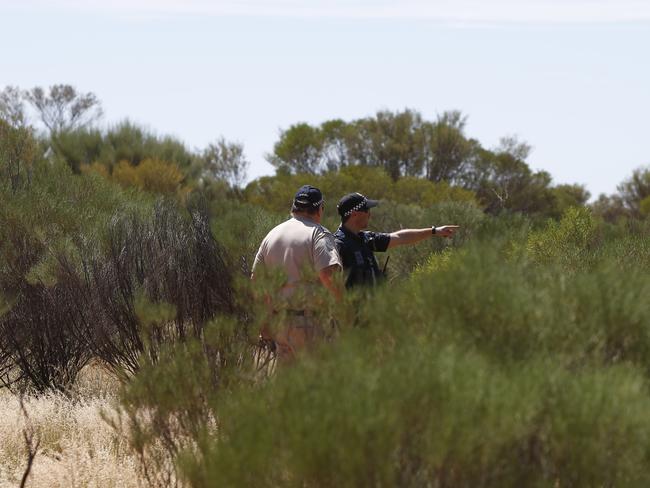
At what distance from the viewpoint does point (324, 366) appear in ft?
15.0

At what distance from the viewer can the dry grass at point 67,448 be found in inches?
285

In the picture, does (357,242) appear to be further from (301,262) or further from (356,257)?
(301,262)

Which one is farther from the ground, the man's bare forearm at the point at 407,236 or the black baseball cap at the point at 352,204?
the black baseball cap at the point at 352,204

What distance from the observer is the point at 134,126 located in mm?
41375

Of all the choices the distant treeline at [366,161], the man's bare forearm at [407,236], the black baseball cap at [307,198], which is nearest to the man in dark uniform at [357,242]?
the man's bare forearm at [407,236]

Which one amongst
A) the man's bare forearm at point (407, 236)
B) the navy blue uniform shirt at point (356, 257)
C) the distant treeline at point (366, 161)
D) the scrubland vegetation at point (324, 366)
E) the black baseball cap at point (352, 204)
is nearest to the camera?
the scrubland vegetation at point (324, 366)

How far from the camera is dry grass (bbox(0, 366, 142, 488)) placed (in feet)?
23.7

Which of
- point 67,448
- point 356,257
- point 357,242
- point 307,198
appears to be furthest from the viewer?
point 67,448

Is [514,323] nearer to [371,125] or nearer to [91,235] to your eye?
[91,235]

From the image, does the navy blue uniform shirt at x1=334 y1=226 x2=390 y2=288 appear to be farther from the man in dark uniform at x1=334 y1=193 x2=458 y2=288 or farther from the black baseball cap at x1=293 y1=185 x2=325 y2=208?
the black baseball cap at x1=293 y1=185 x2=325 y2=208

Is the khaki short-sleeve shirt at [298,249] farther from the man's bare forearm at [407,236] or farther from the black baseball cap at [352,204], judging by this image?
the man's bare forearm at [407,236]

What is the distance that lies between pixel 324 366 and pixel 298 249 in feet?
8.39

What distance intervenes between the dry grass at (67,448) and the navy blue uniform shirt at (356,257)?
185cm

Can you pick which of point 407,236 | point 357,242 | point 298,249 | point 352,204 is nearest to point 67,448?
point 298,249
